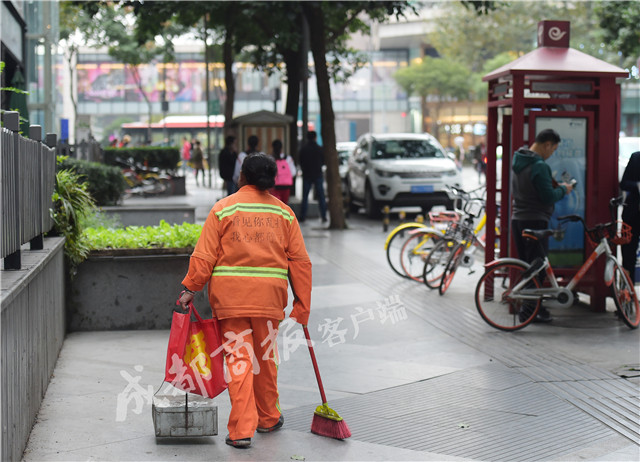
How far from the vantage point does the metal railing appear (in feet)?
15.7

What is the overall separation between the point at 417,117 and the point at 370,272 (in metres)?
61.6

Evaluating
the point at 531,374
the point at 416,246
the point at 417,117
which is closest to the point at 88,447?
the point at 531,374

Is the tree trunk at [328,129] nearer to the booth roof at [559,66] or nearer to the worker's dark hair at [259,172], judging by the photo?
the booth roof at [559,66]

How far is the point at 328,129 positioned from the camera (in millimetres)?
17922

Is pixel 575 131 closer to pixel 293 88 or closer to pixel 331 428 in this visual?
pixel 331 428

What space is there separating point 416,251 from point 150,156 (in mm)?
20635

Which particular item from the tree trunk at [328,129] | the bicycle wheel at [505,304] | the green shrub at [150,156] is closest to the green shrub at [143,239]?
the bicycle wheel at [505,304]

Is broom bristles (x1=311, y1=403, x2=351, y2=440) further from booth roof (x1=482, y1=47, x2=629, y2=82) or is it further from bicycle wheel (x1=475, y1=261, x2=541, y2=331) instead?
booth roof (x1=482, y1=47, x2=629, y2=82)

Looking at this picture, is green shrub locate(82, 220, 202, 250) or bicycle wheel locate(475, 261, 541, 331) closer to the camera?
green shrub locate(82, 220, 202, 250)

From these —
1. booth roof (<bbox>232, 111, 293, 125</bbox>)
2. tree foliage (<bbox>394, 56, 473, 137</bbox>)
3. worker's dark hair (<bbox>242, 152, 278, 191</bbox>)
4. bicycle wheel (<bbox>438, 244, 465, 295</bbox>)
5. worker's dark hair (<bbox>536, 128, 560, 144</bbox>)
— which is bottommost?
bicycle wheel (<bbox>438, 244, 465, 295</bbox>)

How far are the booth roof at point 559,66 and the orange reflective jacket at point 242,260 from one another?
471 centimetres

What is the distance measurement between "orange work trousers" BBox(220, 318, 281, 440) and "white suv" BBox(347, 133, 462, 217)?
1408 cm

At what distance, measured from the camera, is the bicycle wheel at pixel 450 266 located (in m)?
10.4

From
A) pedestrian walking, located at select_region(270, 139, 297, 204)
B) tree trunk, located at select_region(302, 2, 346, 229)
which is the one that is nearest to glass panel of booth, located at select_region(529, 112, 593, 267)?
pedestrian walking, located at select_region(270, 139, 297, 204)
